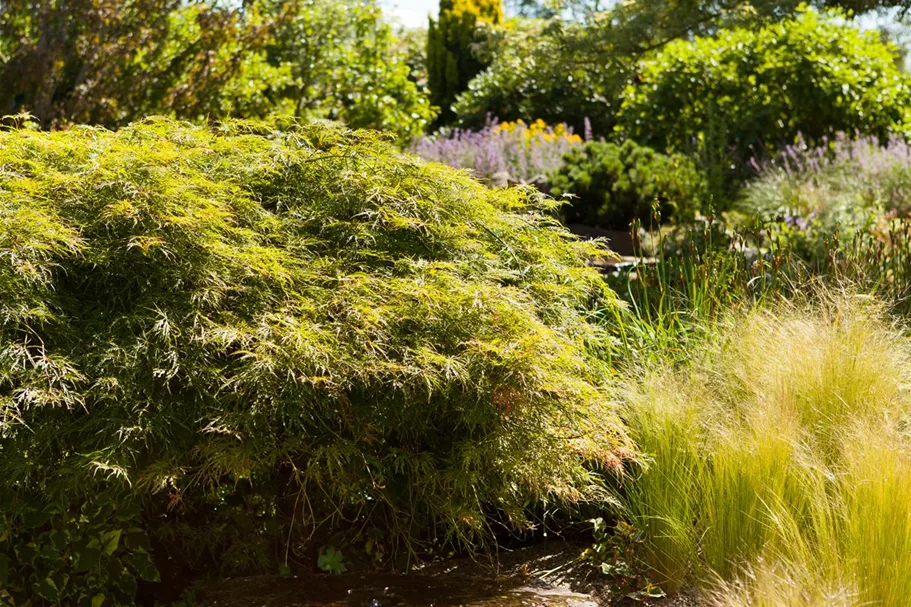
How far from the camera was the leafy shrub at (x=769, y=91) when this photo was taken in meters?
12.0

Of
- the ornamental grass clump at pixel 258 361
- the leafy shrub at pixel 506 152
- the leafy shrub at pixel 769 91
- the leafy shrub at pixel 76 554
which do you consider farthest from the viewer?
the leafy shrub at pixel 769 91

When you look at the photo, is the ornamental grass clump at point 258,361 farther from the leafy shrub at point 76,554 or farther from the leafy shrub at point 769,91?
the leafy shrub at point 769,91

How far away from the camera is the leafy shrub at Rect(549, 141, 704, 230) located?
9578 millimetres

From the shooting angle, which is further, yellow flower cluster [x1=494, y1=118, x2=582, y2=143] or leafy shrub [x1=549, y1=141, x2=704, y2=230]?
yellow flower cluster [x1=494, y1=118, x2=582, y2=143]

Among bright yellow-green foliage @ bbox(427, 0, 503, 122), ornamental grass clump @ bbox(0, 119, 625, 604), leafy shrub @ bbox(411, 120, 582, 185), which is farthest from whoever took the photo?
bright yellow-green foliage @ bbox(427, 0, 503, 122)

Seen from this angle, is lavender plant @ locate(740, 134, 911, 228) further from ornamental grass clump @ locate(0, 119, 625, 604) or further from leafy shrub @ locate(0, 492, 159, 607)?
leafy shrub @ locate(0, 492, 159, 607)

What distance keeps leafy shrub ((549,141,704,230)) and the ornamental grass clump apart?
6.30 metres

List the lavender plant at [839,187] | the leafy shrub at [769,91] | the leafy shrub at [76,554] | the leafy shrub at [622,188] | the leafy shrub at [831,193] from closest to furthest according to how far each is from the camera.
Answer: the leafy shrub at [76,554]
the leafy shrub at [831,193]
the lavender plant at [839,187]
the leafy shrub at [622,188]
the leafy shrub at [769,91]

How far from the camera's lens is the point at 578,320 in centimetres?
365

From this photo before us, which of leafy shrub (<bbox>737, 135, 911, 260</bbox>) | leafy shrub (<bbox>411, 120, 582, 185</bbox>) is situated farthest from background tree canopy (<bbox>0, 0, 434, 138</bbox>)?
leafy shrub (<bbox>737, 135, 911, 260</bbox>)

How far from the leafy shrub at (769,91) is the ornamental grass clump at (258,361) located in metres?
8.73

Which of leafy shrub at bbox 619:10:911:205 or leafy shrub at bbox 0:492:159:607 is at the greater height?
leafy shrub at bbox 619:10:911:205

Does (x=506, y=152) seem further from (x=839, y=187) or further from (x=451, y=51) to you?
(x=451, y=51)

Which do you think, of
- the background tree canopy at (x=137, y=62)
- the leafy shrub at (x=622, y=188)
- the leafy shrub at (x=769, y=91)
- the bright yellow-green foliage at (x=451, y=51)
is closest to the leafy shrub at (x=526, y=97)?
the leafy shrub at (x=769, y=91)
